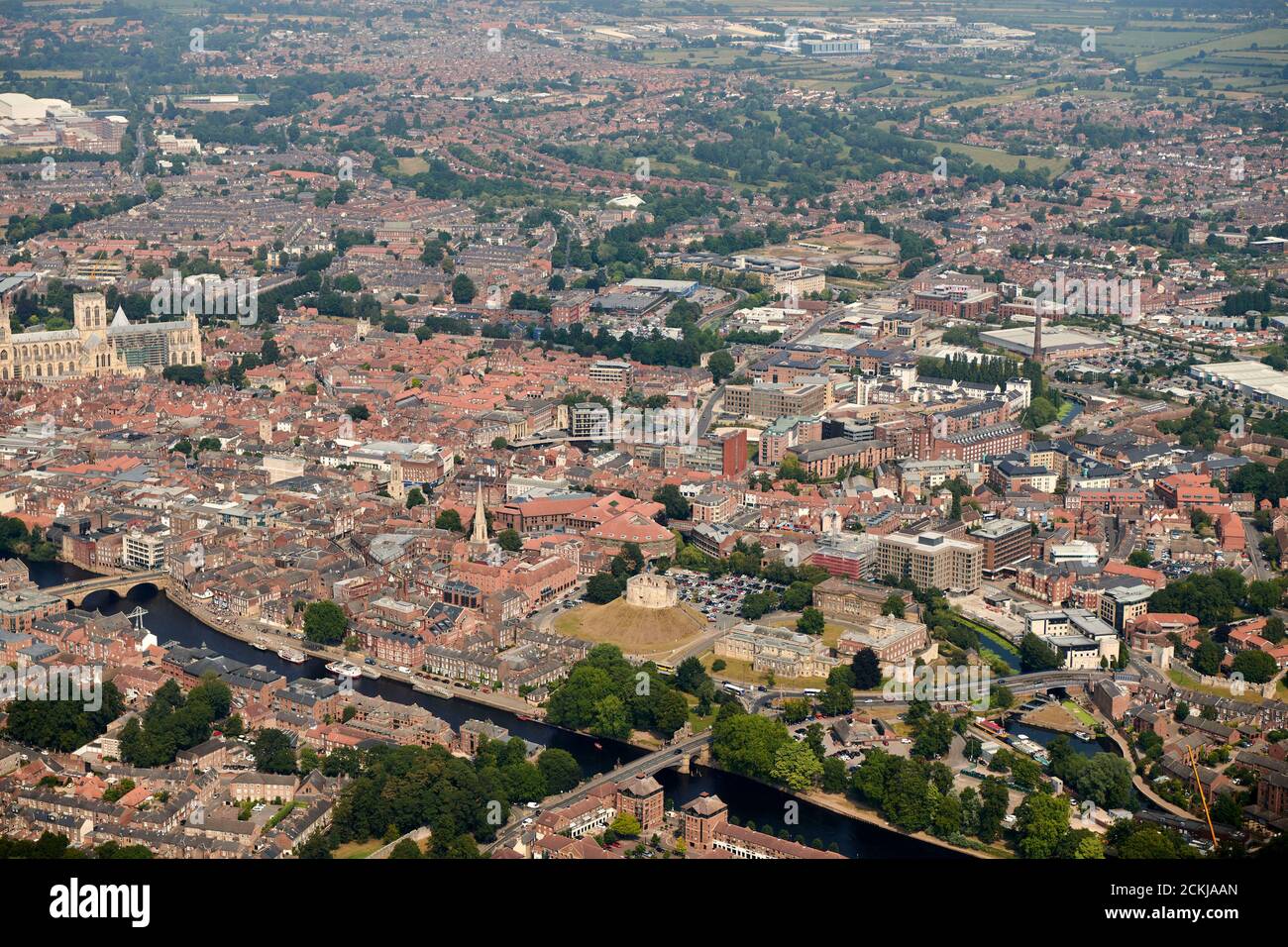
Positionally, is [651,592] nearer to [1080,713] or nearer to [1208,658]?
[1080,713]

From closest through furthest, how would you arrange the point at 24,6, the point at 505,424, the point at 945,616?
the point at 945,616 < the point at 505,424 < the point at 24,6

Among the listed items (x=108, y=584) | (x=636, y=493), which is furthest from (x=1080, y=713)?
(x=108, y=584)

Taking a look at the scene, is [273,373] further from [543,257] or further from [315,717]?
[315,717]

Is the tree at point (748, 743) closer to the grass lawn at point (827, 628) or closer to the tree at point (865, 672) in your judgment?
the tree at point (865, 672)

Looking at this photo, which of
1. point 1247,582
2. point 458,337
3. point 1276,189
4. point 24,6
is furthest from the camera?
point 24,6

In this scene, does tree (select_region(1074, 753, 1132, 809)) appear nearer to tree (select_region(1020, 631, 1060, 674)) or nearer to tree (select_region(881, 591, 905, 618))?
tree (select_region(1020, 631, 1060, 674))
